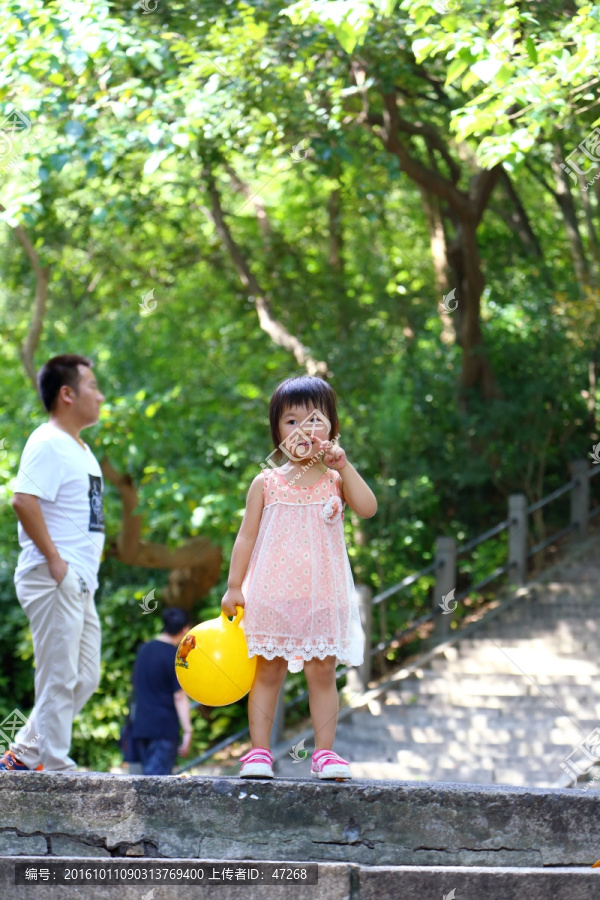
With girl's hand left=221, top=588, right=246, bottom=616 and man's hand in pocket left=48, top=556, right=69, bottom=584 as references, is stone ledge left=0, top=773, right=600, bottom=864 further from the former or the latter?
man's hand in pocket left=48, top=556, right=69, bottom=584

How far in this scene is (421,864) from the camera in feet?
9.03

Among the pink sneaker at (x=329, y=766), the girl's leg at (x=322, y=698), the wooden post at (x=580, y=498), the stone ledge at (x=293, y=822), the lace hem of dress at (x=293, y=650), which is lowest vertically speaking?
the stone ledge at (x=293, y=822)

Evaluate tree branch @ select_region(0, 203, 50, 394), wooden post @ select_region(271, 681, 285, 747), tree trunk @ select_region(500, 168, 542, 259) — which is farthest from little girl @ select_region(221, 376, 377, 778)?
tree trunk @ select_region(500, 168, 542, 259)

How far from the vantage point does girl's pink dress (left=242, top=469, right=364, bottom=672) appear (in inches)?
122

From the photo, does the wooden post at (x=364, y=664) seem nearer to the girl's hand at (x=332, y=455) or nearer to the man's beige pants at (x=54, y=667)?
the man's beige pants at (x=54, y=667)

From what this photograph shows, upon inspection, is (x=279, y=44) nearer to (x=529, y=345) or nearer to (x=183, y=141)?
(x=183, y=141)

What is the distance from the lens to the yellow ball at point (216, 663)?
10.1 feet

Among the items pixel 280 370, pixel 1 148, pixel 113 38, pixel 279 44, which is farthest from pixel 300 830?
pixel 280 370

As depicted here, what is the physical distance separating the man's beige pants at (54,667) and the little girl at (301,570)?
993 mm

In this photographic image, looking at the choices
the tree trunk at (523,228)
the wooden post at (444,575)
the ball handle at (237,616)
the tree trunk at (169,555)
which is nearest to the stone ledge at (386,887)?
the ball handle at (237,616)

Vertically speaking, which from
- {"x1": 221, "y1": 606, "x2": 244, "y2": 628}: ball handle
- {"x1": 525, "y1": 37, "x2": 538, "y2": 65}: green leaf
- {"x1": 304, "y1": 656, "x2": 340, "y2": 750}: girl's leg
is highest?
{"x1": 525, "y1": 37, "x2": 538, "y2": 65}: green leaf

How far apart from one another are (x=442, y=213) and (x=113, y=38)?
22.8 feet

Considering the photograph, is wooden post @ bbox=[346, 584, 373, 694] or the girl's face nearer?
the girl's face

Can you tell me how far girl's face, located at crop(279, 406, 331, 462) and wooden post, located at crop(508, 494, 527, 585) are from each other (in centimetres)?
775
